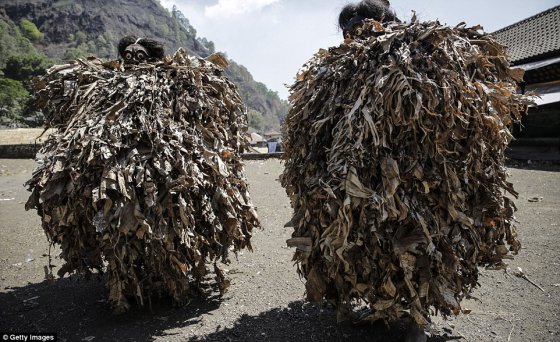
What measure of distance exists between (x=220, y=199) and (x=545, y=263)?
385cm

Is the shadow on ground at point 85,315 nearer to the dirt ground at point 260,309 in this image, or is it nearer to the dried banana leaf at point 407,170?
the dirt ground at point 260,309

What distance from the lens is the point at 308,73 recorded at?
9.68ft

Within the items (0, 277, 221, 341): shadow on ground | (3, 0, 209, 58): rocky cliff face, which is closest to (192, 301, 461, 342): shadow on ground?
(0, 277, 221, 341): shadow on ground

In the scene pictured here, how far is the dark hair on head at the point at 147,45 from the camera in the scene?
12.8 feet

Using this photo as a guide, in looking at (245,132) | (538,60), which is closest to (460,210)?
(245,132)

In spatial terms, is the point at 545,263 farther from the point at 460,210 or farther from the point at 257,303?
the point at 257,303

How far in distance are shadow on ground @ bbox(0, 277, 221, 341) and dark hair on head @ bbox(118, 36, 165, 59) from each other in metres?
2.61

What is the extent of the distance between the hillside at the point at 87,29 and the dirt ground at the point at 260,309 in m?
72.5

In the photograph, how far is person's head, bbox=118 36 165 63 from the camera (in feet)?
12.3

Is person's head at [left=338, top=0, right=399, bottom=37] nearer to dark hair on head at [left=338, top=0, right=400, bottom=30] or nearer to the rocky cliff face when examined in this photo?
dark hair on head at [left=338, top=0, right=400, bottom=30]

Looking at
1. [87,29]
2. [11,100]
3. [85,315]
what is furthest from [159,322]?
[87,29]

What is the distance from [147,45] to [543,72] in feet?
40.6

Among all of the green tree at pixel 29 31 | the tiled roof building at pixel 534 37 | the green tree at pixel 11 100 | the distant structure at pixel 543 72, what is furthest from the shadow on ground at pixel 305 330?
the green tree at pixel 29 31

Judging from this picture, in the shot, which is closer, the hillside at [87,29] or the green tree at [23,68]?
the green tree at [23,68]
